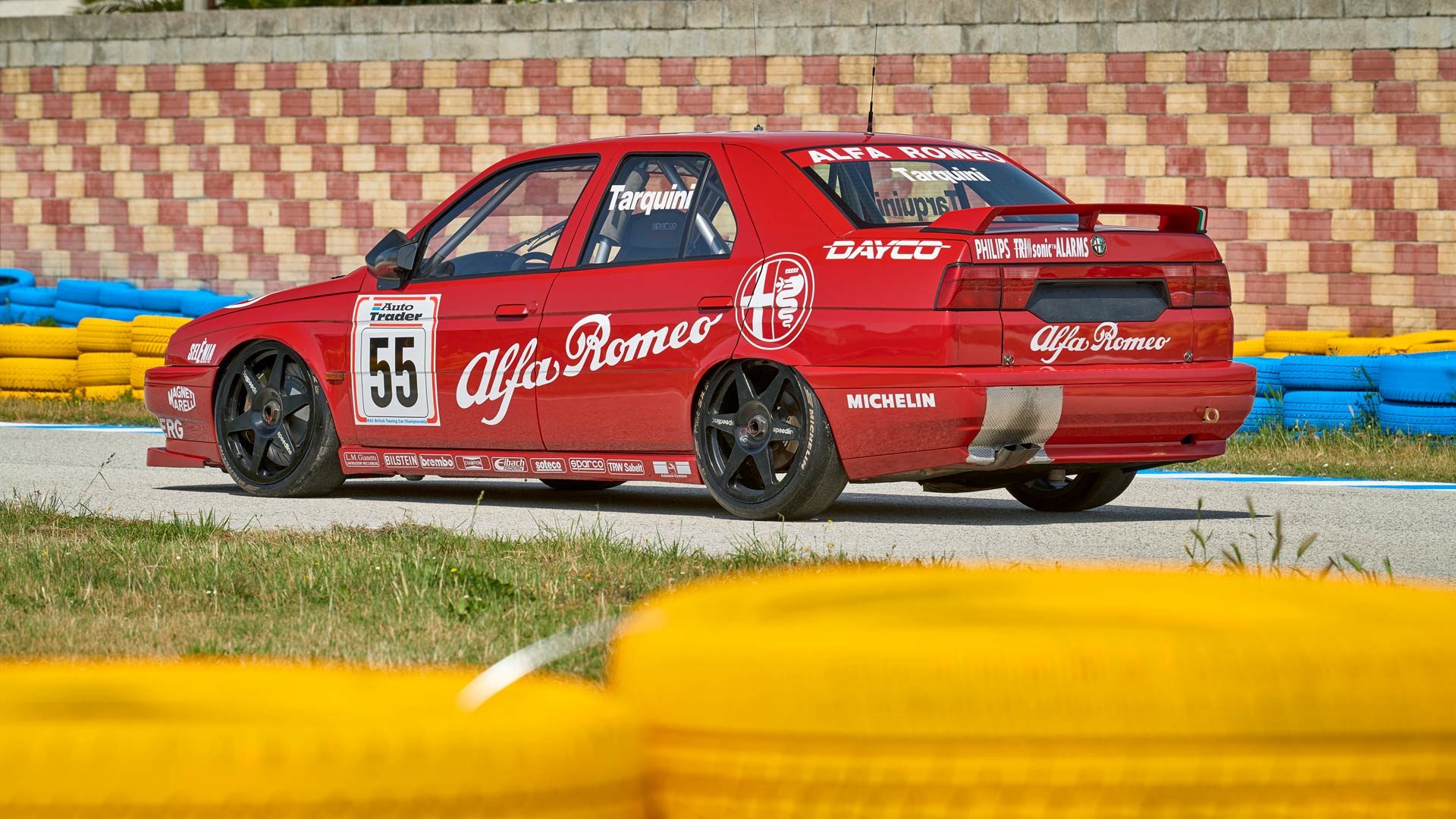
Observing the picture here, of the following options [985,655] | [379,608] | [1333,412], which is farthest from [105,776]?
[1333,412]

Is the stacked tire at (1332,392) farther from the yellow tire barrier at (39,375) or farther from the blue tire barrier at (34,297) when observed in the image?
the blue tire barrier at (34,297)

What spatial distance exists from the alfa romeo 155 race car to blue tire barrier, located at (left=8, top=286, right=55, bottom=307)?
31.5ft

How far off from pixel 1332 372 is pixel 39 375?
917 cm

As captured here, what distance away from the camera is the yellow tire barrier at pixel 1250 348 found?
1484cm

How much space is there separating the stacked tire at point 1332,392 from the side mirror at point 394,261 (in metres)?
5.64

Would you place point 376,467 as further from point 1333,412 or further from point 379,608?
point 1333,412

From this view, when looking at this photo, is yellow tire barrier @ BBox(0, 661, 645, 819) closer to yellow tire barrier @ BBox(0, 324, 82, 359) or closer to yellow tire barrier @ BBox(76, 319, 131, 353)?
yellow tire barrier @ BBox(76, 319, 131, 353)

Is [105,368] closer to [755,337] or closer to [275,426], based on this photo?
[275,426]

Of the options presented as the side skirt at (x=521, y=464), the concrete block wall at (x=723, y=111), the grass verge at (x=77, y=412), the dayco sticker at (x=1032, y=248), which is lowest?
the grass verge at (x=77, y=412)

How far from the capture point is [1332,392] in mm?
11320

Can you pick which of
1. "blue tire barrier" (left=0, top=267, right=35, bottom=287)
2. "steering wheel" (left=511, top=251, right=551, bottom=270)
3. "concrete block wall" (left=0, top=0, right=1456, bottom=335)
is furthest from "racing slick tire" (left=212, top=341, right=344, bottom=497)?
"blue tire barrier" (left=0, top=267, right=35, bottom=287)

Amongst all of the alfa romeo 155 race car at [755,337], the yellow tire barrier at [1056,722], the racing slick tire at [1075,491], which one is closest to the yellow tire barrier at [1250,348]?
the racing slick tire at [1075,491]

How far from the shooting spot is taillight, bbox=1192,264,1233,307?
274 inches

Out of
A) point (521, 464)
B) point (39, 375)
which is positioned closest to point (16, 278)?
point (39, 375)
